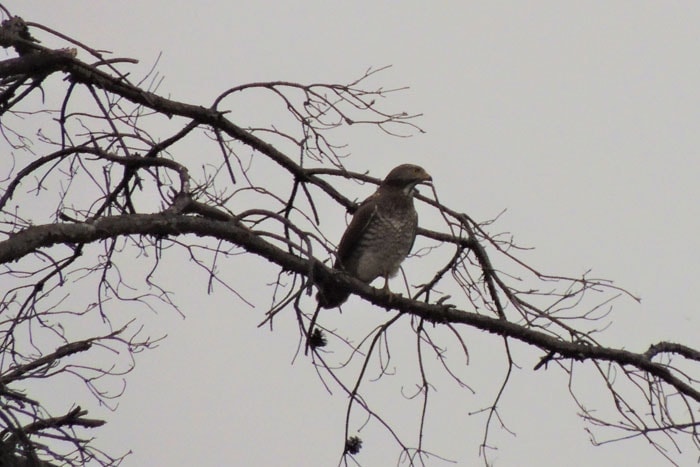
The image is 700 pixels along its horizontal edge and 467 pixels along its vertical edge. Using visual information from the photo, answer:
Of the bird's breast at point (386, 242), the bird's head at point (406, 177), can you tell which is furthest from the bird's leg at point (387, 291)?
the bird's head at point (406, 177)

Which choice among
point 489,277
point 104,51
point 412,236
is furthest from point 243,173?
point 412,236

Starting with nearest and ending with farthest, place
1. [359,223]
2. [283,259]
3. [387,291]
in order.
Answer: [283,259]
[387,291]
[359,223]

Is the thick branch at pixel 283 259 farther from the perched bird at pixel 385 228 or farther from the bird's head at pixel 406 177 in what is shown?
the bird's head at pixel 406 177

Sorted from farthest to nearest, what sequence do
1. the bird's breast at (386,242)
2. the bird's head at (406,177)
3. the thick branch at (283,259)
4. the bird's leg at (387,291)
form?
1. the bird's head at (406,177)
2. the bird's breast at (386,242)
3. the bird's leg at (387,291)
4. the thick branch at (283,259)

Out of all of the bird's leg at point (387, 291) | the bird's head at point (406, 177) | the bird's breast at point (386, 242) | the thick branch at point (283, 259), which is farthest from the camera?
the bird's head at point (406, 177)

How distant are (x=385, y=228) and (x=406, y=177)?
0.38 m

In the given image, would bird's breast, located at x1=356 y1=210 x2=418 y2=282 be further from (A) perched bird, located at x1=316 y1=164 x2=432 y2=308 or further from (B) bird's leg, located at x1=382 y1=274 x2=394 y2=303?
(B) bird's leg, located at x1=382 y1=274 x2=394 y2=303

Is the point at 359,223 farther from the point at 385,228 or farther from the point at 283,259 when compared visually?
the point at 283,259

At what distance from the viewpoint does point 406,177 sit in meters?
7.75

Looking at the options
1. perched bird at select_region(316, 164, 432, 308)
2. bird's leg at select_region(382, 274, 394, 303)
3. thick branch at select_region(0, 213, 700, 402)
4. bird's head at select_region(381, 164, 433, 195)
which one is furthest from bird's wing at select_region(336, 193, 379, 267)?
thick branch at select_region(0, 213, 700, 402)

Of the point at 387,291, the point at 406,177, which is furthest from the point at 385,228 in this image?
the point at 387,291

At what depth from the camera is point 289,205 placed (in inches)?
250

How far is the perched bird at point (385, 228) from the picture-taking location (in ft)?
24.9

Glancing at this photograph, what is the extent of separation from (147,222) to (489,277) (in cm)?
201
